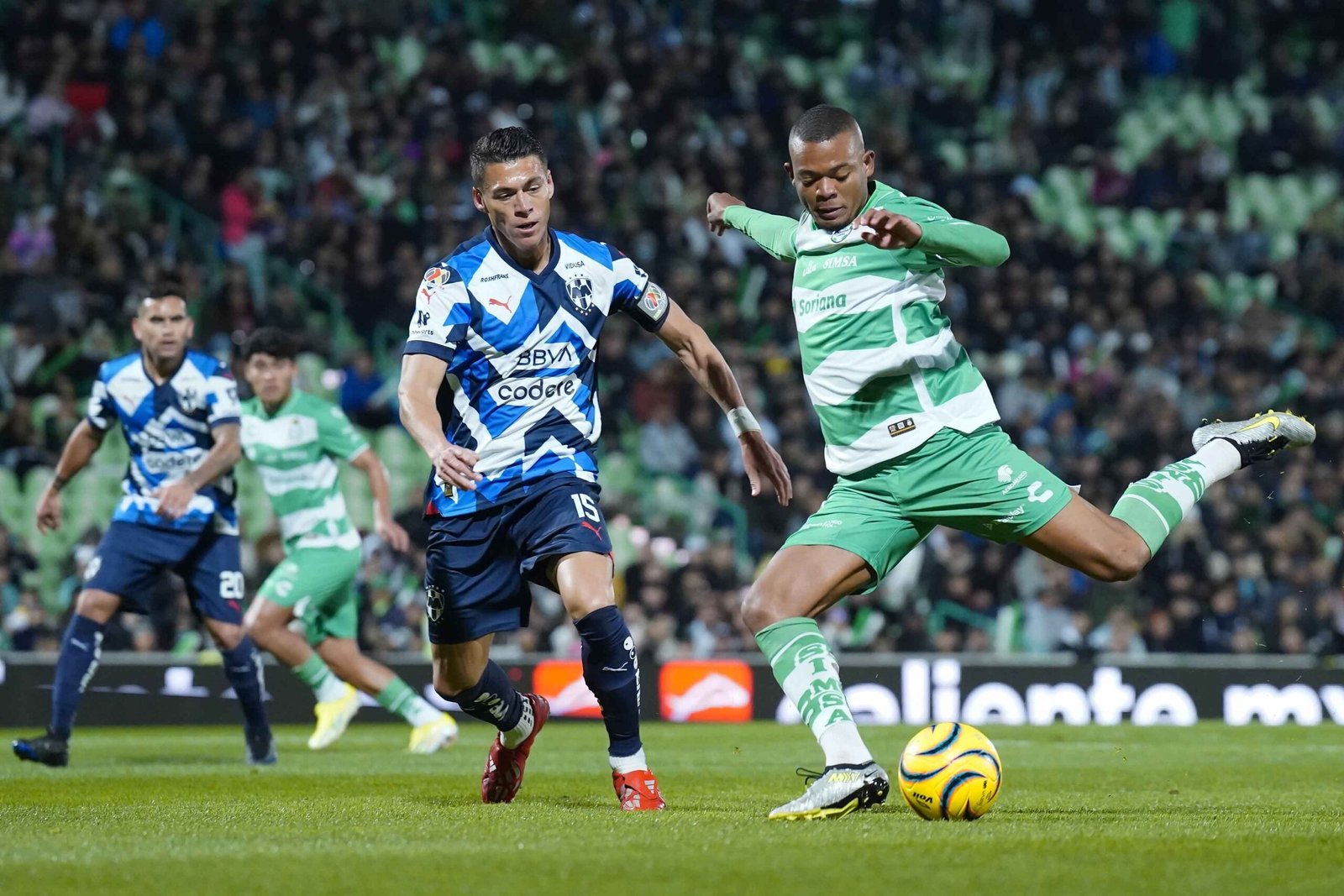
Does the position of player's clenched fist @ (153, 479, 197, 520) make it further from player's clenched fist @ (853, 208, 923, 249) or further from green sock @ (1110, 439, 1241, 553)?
green sock @ (1110, 439, 1241, 553)

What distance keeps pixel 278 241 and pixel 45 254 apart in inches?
93.2

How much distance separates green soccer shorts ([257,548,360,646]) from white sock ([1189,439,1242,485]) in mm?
6177

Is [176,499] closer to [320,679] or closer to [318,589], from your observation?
[318,589]

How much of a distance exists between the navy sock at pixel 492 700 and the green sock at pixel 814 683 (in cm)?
128

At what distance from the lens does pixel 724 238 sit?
64.7 ft

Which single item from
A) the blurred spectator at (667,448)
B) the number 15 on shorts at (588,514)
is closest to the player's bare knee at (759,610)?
the number 15 on shorts at (588,514)

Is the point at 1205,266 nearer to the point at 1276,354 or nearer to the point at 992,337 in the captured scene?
the point at 1276,354

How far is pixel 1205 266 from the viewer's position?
68.7 feet

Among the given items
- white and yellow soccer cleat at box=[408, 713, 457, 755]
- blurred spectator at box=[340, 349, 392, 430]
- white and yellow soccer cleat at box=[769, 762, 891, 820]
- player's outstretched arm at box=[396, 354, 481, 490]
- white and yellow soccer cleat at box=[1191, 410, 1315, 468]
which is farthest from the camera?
blurred spectator at box=[340, 349, 392, 430]

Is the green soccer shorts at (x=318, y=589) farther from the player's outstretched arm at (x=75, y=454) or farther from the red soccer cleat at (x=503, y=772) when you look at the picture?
the red soccer cleat at (x=503, y=772)

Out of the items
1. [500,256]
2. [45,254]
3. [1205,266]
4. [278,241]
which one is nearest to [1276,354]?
[1205,266]

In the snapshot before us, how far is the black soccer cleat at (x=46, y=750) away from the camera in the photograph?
944 cm

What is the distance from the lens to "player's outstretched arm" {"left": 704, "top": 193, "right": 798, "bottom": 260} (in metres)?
6.92

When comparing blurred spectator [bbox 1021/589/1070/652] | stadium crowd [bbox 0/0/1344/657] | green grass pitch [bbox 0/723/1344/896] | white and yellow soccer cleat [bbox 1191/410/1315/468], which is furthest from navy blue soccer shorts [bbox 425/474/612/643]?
blurred spectator [bbox 1021/589/1070/652]
